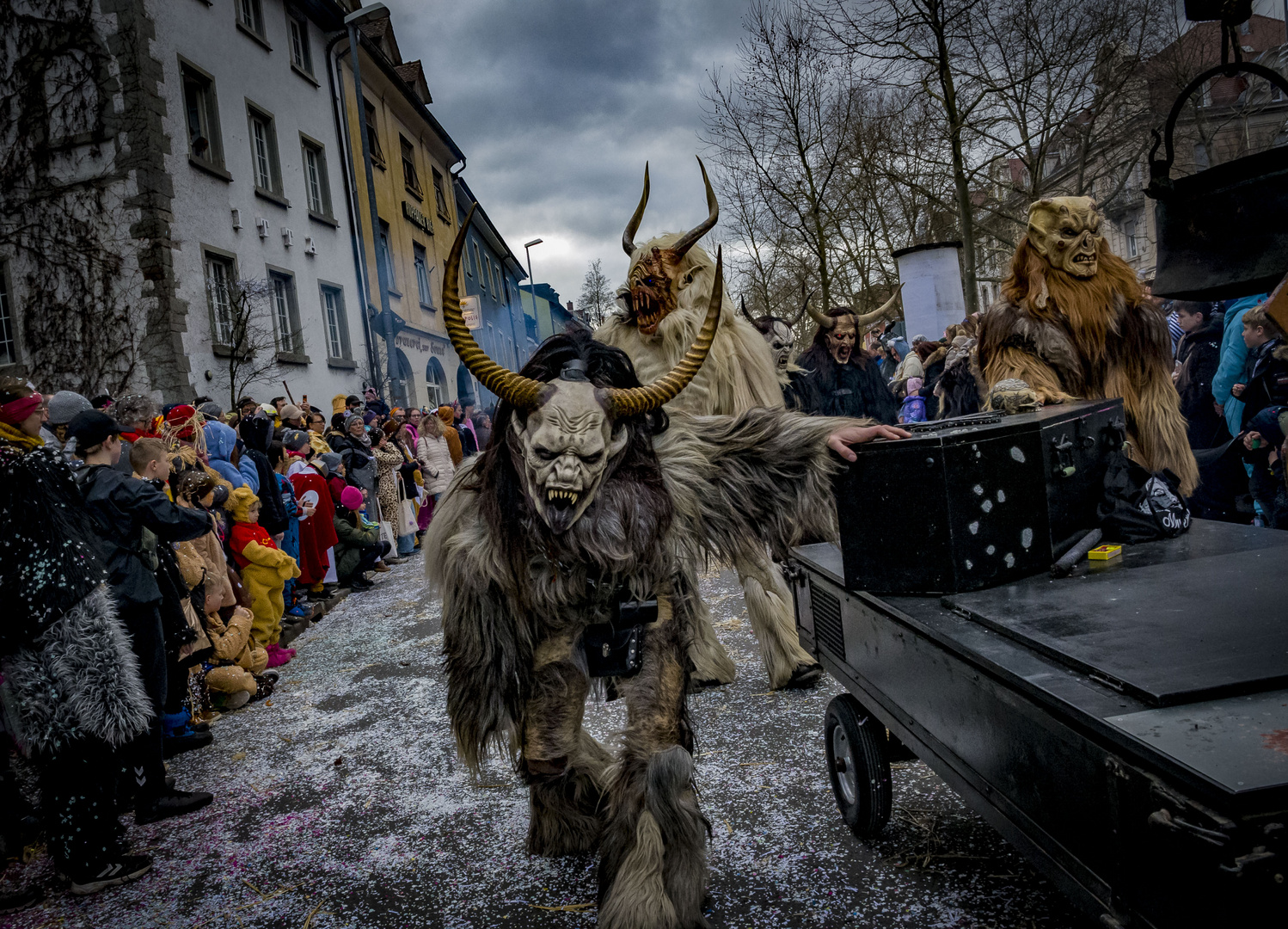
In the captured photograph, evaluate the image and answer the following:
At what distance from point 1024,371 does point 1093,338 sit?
0.34 meters

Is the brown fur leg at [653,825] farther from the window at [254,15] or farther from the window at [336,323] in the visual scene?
the window at [254,15]

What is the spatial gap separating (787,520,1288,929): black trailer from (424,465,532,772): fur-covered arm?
1162 mm

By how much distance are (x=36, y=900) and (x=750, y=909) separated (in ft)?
9.03

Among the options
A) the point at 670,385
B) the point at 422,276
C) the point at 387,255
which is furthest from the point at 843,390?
the point at 422,276

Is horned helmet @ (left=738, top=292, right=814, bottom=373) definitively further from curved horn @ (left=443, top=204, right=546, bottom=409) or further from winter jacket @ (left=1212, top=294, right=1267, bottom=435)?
curved horn @ (left=443, top=204, right=546, bottom=409)

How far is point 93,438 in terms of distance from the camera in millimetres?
3850

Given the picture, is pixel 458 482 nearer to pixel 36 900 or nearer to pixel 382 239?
pixel 36 900

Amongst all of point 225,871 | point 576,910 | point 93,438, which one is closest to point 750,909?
point 576,910

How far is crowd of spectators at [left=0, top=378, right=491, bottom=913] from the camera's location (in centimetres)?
324

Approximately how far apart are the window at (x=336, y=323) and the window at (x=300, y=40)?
436 cm

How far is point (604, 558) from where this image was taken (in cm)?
270

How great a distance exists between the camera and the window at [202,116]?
43.2 ft

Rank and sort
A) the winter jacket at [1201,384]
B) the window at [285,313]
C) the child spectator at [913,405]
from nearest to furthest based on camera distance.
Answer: the winter jacket at [1201,384], the child spectator at [913,405], the window at [285,313]

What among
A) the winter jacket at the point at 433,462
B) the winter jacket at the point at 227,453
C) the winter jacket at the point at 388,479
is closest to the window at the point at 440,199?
the winter jacket at the point at 433,462
